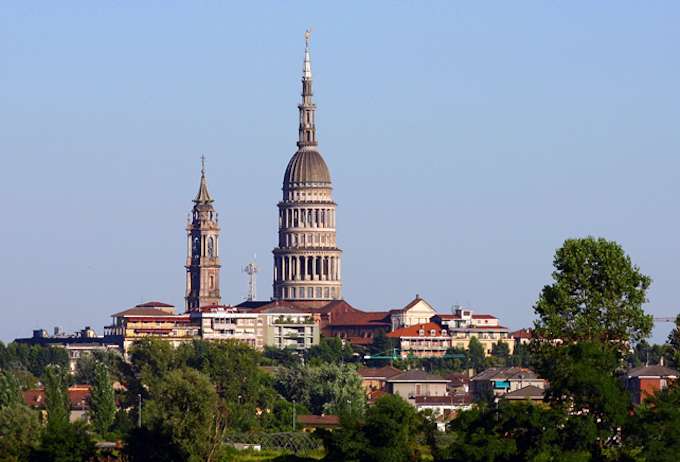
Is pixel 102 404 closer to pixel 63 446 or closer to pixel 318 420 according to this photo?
pixel 318 420

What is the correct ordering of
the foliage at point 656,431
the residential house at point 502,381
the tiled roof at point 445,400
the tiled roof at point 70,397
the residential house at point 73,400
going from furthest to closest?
the residential house at point 502,381, the tiled roof at point 445,400, the tiled roof at point 70,397, the residential house at point 73,400, the foliage at point 656,431

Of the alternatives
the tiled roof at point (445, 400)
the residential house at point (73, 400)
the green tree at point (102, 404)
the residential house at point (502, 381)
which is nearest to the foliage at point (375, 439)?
the green tree at point (102, 404)

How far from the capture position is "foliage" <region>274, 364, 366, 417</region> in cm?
15712

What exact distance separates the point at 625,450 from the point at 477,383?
105 metres

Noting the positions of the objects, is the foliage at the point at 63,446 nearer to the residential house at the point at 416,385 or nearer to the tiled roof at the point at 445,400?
the tiled roof at the point at 445,400

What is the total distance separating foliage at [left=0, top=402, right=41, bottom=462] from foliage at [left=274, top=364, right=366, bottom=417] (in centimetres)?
4240

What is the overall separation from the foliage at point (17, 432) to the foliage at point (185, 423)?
14.4 feet

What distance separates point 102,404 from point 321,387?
2504 centimetres

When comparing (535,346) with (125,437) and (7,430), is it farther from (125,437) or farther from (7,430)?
(7,430)

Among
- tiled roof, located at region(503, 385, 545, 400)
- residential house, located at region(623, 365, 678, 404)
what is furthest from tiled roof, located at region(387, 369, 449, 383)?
tiled roof, located at region(503, 385, 545, 400)

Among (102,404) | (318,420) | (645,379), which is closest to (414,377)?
(645,379)

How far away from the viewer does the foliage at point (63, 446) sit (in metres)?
98.9

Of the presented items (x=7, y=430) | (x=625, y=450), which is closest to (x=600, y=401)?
(x=625, y=450)

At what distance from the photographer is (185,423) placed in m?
103
